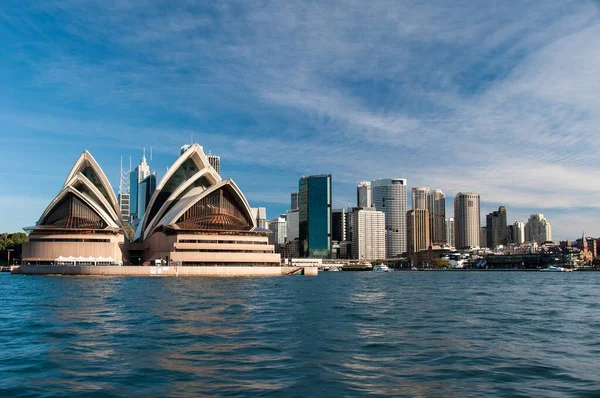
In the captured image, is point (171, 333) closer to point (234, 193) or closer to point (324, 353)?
point (324, 353)

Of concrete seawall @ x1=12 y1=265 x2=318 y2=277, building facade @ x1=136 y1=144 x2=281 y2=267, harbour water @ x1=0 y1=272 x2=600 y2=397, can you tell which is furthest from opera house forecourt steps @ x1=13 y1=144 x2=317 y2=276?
harbour water @ x1=0 y1=272 x2=600 y2=397

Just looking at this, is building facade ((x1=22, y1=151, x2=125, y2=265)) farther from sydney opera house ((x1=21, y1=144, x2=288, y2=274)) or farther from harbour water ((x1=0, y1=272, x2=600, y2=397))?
harbour water ((x1=0, y1=272, x2=600, y2=397))

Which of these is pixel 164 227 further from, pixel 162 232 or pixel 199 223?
→ pixel 199 223

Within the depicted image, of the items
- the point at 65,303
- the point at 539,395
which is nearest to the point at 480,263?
the point at 65,303

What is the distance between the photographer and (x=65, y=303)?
32.8 metres

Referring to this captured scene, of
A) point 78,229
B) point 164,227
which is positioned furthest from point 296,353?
point 78,229

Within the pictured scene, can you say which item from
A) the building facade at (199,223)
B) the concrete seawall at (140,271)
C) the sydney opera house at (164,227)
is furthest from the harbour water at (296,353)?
the sydney opera house at (164,227)

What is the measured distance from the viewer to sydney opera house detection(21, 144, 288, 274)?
299 feet

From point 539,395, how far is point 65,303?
27.7 meters

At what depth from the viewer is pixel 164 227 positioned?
310ft

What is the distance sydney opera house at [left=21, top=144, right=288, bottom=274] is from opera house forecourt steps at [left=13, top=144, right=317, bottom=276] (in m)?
0.15

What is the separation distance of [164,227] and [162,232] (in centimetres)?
252

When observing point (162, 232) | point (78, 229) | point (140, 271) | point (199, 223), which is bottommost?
point (140, 271)

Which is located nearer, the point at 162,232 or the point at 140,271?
the point at 140,271
